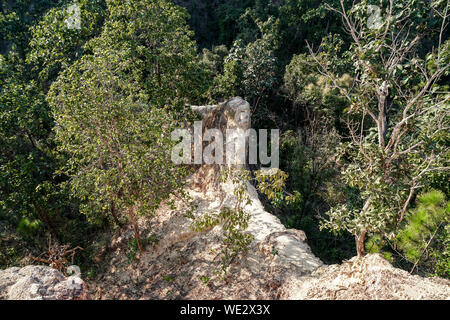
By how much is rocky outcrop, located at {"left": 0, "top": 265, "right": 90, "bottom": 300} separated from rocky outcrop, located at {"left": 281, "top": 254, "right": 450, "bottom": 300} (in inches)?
140

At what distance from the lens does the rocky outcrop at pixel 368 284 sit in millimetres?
4656

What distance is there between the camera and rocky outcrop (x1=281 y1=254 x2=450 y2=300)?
183 inches

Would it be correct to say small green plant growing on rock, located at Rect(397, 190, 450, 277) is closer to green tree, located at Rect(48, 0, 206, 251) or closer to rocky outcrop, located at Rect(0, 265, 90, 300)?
green tree, located at Rect(48, 0, 206, 251)

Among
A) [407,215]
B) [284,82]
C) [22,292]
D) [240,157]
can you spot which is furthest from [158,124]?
[284,82]

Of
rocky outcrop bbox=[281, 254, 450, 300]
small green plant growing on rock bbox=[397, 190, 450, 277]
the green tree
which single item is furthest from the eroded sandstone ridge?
small green plant growing on rock bbox=[397, 190, 450, 277]

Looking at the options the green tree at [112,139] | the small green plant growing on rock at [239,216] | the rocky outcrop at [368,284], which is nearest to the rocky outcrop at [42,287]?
the green tree at [112,139]

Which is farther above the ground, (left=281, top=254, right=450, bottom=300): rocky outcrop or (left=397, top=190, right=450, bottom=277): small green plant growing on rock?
(left=397, top=190, right=450, bottom=277): small green plant growing on rock

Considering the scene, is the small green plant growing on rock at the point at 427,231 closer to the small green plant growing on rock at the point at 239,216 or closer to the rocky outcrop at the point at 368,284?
the rocky outcrop at the point at 368,284

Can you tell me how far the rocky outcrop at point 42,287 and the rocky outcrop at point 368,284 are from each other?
3549 mm

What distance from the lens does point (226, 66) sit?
15336mm

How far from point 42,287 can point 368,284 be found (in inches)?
196

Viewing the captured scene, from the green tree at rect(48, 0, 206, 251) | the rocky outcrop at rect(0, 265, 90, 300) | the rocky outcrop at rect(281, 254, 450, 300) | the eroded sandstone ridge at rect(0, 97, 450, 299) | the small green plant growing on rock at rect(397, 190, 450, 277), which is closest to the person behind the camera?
the rocky outcrop at rect(281, 254, 450, 300)

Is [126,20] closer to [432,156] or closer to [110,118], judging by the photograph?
[110,118]
